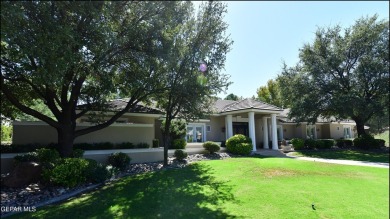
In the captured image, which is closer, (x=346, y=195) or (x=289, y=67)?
(x=346, y=195)

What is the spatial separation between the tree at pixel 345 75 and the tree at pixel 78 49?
19.4 m

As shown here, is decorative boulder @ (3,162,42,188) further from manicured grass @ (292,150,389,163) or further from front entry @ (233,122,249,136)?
front entry @ (233,122,249,136)

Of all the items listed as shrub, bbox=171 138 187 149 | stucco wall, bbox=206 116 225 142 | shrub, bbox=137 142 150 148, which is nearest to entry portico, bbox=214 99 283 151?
stucco wall, bbox=206 116 225 142

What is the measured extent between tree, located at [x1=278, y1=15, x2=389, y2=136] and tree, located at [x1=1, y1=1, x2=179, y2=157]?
1943 centimetres

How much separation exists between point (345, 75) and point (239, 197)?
978 inches

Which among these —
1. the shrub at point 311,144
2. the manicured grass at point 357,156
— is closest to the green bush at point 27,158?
the manicured grass at point 357,156

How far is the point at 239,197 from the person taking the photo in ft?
28.0

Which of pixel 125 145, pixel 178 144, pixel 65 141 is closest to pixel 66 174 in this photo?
pixel 65 141

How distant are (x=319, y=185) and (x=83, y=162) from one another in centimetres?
1027

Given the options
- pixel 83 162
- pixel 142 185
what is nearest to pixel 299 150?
pixel 142 185

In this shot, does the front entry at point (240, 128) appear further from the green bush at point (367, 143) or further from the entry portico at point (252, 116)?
the green bush at point (367, 143)

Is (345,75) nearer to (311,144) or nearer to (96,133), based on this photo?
(311,144)

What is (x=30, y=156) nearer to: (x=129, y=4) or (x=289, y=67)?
(x=129, y=4)

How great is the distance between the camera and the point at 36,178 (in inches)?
432
